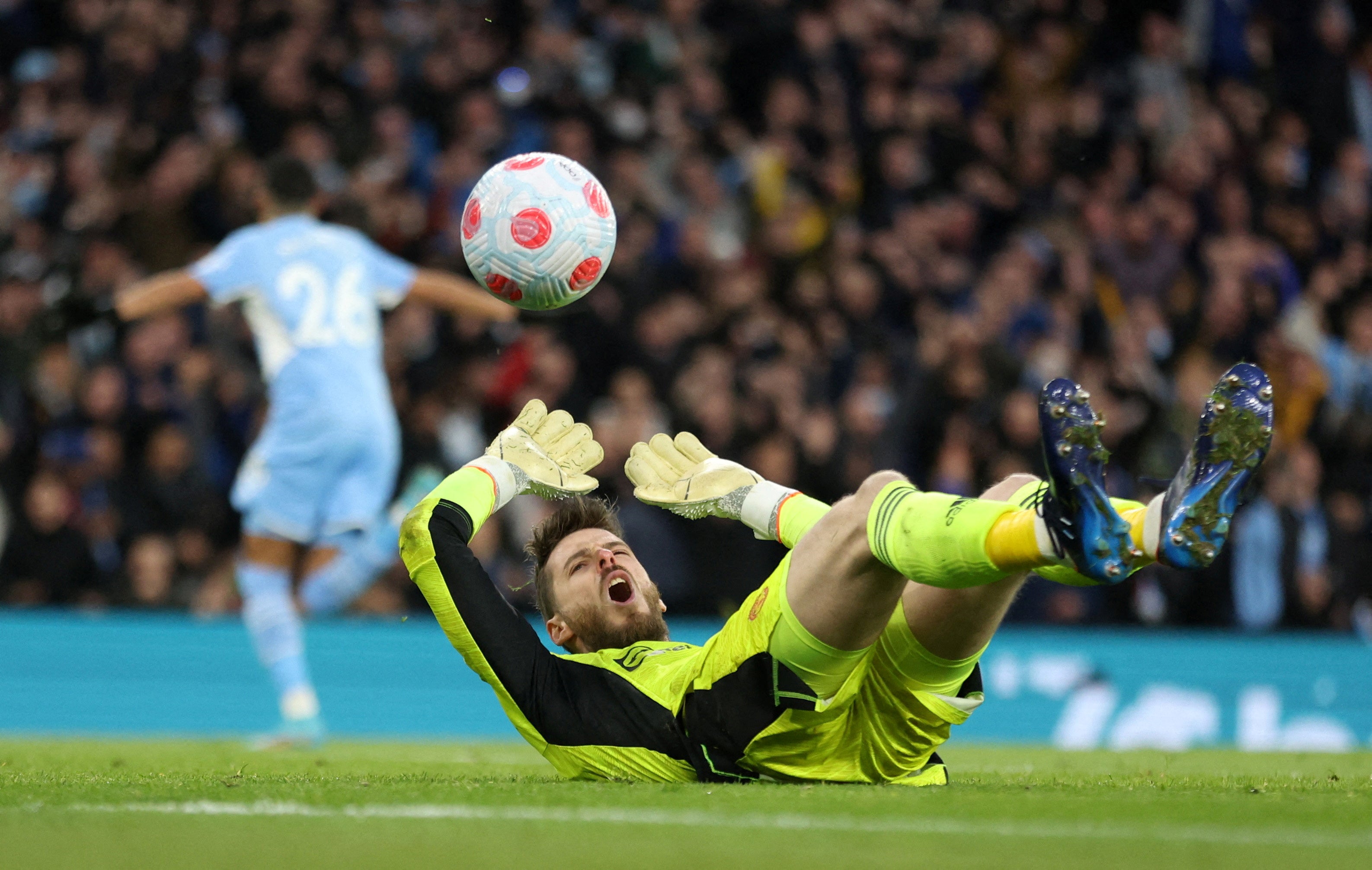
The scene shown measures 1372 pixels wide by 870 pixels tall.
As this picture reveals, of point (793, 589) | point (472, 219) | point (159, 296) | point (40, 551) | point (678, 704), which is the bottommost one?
point (40, 551)

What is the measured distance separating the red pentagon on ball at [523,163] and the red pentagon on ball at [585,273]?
0.39 metres

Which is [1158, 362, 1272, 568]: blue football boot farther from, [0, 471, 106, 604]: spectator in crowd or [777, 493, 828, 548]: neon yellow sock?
[0, 471, 106, 604]: spectator in crowd

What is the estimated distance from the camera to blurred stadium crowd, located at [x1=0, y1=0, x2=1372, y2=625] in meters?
9.73

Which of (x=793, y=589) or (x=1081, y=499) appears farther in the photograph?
(x=793, y=589)

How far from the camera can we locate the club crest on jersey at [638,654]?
14.9 feet

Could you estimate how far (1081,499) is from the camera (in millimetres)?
3305

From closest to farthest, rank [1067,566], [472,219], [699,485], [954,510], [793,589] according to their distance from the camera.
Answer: [1067,566] < [954,510] < [793,589] < [699,485] < [472,219]

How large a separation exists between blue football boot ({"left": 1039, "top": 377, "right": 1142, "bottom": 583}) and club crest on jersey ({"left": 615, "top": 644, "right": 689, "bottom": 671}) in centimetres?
149

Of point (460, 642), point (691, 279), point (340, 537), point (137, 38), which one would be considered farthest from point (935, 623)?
point (137, 38)

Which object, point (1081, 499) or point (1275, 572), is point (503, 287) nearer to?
point (1081, 499)

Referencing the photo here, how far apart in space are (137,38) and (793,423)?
18.0 ft

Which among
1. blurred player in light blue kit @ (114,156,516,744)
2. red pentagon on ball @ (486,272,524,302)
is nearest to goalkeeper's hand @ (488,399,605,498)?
red pentagon on ball @ (486,272,524,302)

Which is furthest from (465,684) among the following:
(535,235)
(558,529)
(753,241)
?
(558,529)

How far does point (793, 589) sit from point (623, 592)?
37.0 inches
